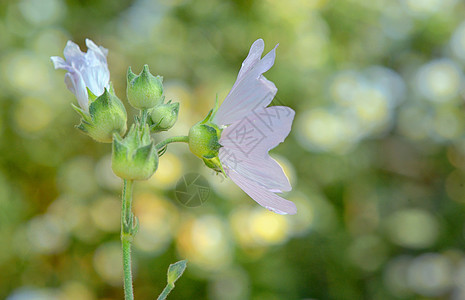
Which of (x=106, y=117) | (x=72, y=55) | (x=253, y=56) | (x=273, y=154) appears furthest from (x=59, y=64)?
(x=273, y=154)

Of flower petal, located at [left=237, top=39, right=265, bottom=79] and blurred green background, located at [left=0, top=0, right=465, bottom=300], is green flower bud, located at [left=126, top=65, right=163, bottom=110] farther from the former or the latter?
blurred green background, located at [left=0, top=0, right=465, bottom=300]

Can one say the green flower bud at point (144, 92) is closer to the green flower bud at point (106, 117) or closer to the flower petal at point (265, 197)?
the green flower bud at point (106, 117)

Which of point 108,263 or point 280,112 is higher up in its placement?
point 280,112

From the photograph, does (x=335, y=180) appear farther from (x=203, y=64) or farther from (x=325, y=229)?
(x=203, y=64)

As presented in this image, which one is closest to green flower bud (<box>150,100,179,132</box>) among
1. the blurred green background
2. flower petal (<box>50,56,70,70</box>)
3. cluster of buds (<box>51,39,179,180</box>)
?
cluster of buds (<box>51,39,179,180</box>)

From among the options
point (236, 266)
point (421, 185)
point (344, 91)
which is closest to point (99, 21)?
point (344, 91)

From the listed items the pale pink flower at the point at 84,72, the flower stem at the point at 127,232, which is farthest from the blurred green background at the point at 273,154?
the flower stem at the point at 127,232
